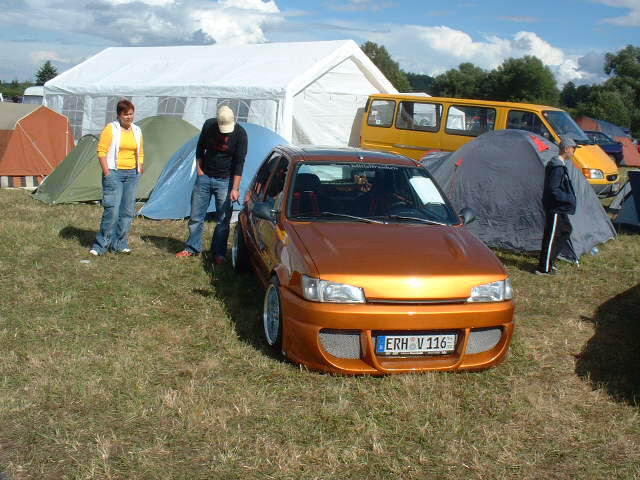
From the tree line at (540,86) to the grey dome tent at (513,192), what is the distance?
3884 centimetres

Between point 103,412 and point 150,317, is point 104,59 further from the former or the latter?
point 103,412

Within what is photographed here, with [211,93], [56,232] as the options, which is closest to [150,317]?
[56,232]

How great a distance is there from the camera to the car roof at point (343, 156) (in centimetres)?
577

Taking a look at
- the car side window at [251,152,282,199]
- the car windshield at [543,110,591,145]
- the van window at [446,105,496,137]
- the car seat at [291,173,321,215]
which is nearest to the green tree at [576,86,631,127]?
the car windshield at [543,110,591,145]

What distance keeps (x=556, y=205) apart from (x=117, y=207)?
508cm

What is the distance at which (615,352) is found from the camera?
5.43m

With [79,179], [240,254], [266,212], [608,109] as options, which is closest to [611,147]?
[79,179]

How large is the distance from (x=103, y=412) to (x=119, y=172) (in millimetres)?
4068

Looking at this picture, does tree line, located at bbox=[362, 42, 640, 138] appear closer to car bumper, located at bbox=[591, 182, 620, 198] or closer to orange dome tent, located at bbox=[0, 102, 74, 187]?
car bumper, located at bbox=[591, 182, 620, 198]

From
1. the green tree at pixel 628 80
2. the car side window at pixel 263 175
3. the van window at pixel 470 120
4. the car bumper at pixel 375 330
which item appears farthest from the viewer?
the green tree at pixel 628 80

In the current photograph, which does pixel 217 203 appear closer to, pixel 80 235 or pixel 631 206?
pixel 80 235

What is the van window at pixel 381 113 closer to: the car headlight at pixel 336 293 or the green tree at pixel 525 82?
the car headlight at pixel 336 293

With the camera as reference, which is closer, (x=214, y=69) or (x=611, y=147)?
(x=214, y=69)

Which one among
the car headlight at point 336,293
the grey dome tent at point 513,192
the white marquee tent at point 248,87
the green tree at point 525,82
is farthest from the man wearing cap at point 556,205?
the green tree at point 525,82
